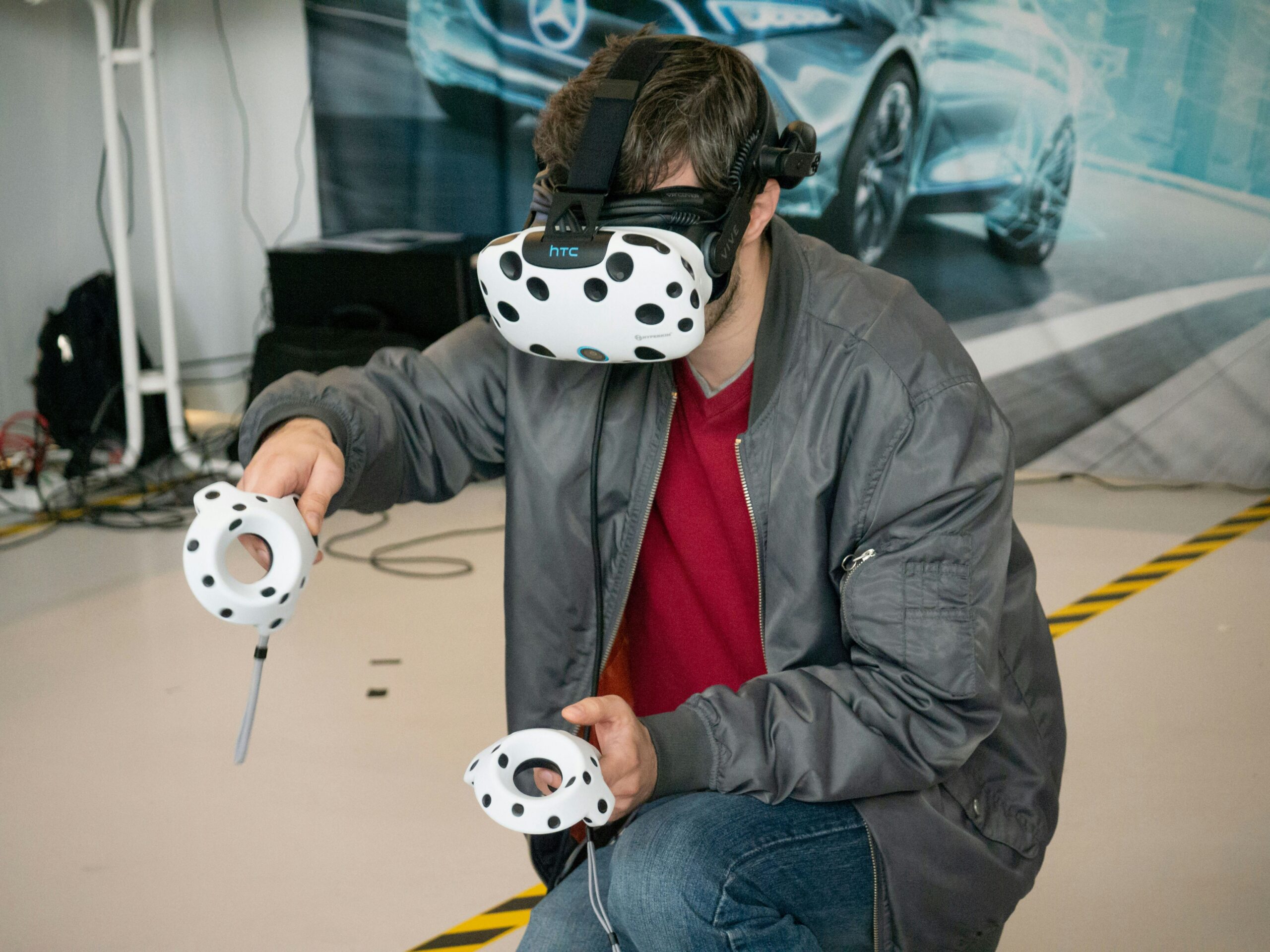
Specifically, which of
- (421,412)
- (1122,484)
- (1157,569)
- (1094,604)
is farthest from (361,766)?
(1122,484)

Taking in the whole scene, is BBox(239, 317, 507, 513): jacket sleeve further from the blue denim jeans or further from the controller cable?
the blue denim jeans

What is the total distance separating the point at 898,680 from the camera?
3.57 feet

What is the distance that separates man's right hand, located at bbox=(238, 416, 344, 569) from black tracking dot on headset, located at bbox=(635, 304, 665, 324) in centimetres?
34

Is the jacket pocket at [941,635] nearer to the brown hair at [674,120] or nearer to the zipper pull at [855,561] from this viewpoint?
the zipper pull at [855,561]

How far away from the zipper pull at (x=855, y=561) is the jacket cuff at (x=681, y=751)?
0.67 ft

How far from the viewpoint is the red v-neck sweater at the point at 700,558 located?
1.33 m

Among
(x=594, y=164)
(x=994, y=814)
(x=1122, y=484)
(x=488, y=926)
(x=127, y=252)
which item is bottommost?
(x=1122, y=484)

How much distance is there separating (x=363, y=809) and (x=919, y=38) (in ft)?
11.1

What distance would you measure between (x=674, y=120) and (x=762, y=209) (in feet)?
0.49

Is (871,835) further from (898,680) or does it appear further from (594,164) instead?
(594,164)

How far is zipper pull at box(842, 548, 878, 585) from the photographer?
1.13 m

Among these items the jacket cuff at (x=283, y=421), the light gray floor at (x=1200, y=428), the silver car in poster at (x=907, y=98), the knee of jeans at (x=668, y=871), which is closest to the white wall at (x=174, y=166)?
the silver car in poster at (x=907, y=98)

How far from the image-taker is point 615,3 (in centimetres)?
452

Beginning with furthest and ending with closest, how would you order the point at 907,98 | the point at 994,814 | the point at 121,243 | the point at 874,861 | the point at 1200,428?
1. the point at 907,98
2. the point at 1200,428
3. the point at 121,243
4. the point at 994,814
5. the point at 874,861
